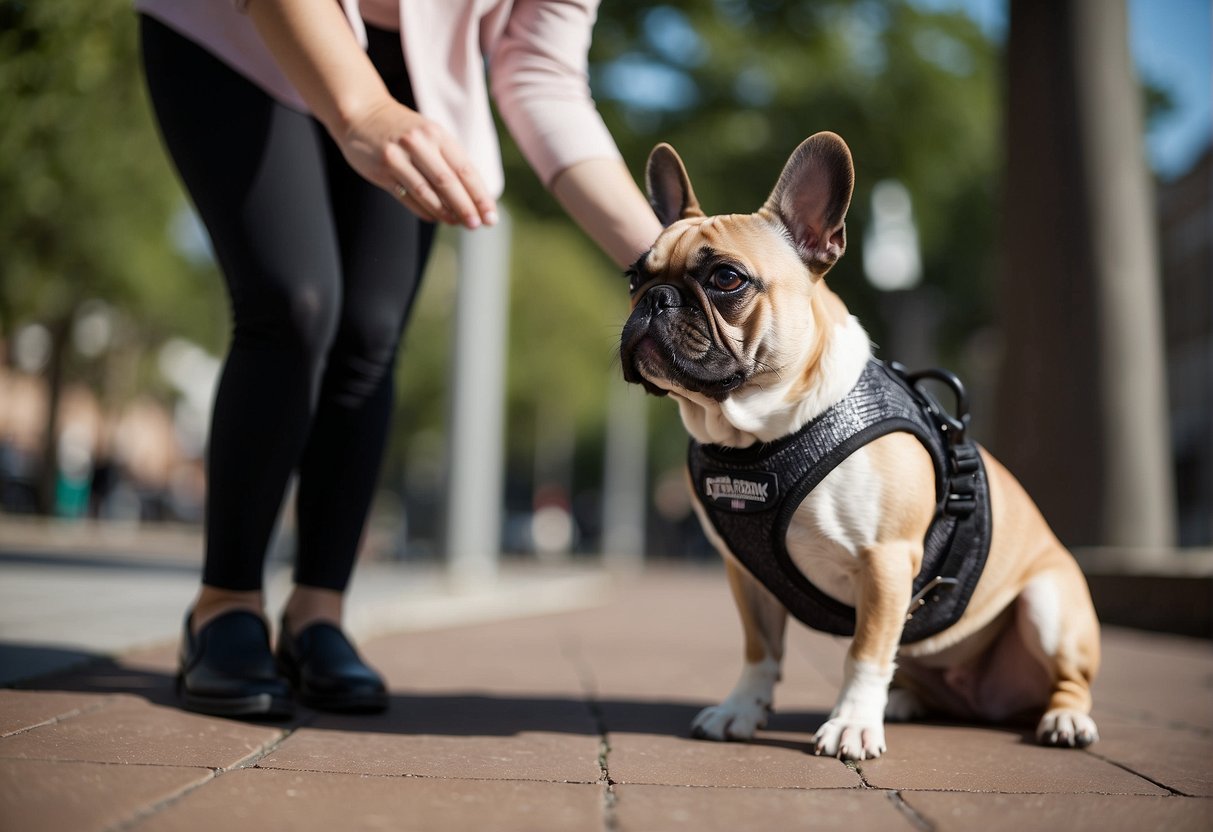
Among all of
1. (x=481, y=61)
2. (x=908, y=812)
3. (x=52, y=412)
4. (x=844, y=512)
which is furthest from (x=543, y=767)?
(x=52, y=412)

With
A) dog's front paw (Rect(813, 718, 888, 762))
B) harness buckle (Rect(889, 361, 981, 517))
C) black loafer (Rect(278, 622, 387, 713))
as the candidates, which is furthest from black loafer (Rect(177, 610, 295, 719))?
harness buckle (Rect(889, 361, 981, 517))

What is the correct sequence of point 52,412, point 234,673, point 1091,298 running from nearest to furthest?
1. point 234,673
2. point 1091,298
3. point 52,412

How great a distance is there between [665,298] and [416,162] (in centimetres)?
66

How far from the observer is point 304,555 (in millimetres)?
3004

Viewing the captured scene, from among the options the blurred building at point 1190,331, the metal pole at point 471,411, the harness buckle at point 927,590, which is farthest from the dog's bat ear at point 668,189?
the blurred building at point 1190,331

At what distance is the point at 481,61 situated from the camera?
115 inches

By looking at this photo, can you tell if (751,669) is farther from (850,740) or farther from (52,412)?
(52,412)

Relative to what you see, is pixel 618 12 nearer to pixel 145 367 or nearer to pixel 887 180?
pixel 887 180

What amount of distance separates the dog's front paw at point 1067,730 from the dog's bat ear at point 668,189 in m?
1.44

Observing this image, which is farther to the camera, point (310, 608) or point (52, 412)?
point (52, 412)

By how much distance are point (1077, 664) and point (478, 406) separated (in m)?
6.37

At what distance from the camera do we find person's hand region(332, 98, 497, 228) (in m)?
2.16

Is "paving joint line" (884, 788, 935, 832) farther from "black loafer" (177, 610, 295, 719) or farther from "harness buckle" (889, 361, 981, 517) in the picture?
"black loafer" (177, 610, 295, 719)

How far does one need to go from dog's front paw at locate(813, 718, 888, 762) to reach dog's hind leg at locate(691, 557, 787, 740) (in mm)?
247
